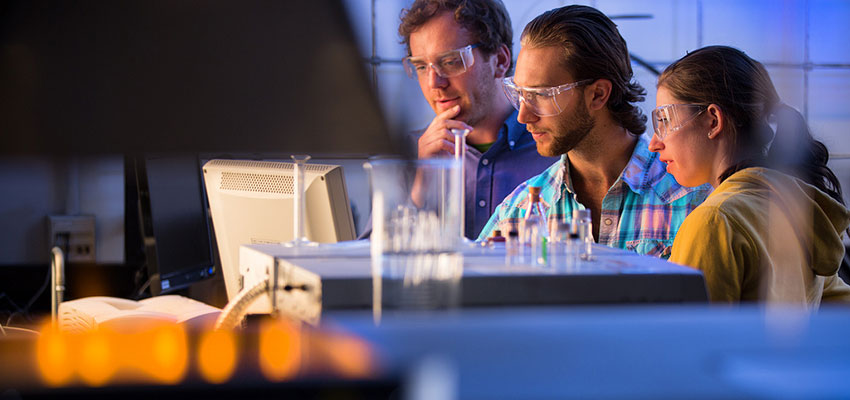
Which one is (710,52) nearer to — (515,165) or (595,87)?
(595,87)

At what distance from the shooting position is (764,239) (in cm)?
112

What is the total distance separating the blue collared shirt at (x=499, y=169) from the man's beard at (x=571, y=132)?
0.43 meters

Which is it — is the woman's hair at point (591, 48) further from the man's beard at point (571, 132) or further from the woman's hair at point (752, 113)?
the woman's hair at point (752, 113)

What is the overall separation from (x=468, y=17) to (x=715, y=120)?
44.6 inches

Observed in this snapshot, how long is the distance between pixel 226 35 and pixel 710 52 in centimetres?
121

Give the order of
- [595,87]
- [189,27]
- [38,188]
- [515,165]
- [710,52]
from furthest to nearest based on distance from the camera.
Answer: [38,188]
[515,165]
[595,87]
[710,52]
[189,27]

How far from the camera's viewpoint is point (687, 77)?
1.41 metres

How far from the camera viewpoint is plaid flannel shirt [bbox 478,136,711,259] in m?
1.66

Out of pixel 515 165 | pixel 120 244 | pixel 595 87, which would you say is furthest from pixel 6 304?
pixel 595 87

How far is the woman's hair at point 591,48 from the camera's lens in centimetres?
185

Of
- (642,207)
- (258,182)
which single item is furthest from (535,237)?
(642,207)

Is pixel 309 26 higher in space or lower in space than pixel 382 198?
higher

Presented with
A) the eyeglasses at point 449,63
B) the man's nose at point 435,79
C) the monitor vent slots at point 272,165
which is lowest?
the monitor vent slots at point 272,165

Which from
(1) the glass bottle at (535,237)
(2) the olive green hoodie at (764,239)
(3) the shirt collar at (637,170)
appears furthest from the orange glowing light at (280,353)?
(3) the shirt collar at (637,170)
